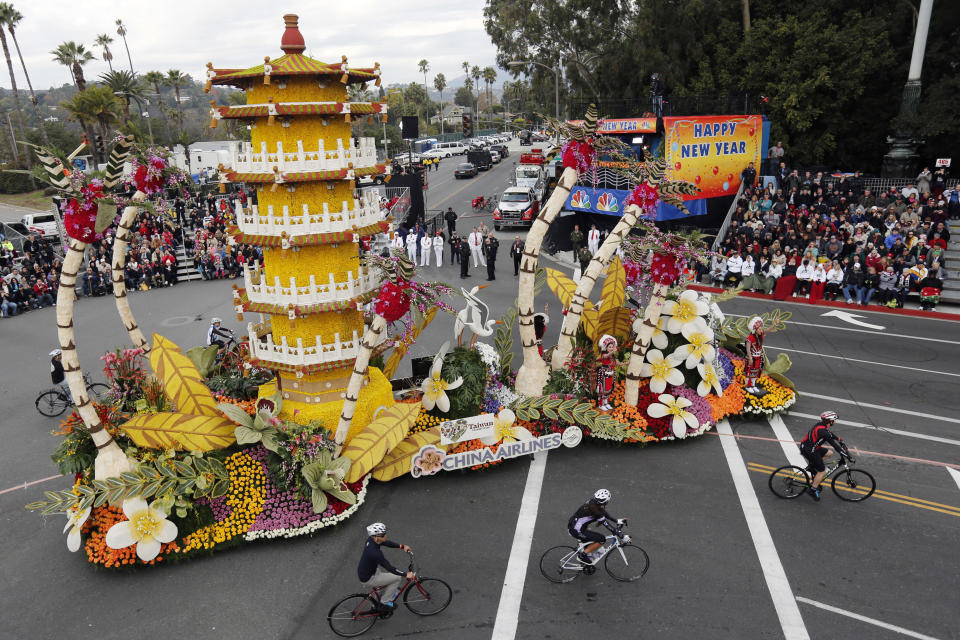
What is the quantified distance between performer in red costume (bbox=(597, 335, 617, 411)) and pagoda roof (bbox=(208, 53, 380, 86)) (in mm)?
6825

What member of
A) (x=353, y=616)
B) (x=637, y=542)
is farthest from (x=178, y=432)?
(x=637, y=542)

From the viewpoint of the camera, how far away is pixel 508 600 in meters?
9.11

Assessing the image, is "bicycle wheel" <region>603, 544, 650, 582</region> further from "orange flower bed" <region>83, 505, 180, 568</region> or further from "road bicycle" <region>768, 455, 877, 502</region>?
"orange flower bed" <region>83, 505, 180, 568</region>

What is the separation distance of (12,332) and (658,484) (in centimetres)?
2250

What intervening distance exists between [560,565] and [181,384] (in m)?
7.22

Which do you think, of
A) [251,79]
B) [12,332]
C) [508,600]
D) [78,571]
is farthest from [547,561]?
[12,332]

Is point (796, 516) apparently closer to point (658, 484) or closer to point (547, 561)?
point (658, 484)

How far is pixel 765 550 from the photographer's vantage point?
998 centimetres

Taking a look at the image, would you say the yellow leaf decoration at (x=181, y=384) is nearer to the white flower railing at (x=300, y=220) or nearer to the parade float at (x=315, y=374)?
the parade float at (x=315, y=374)

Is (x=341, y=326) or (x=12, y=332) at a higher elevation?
(x=341, y=326)

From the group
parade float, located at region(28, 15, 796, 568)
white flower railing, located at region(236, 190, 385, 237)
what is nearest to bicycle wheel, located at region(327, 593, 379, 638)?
parade float, located at region(28, 15, 796, 568)

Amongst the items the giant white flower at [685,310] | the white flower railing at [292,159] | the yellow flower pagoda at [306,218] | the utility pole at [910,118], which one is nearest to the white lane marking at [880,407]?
the giant white flower at [685,310]

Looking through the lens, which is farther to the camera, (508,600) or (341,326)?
(341,326)

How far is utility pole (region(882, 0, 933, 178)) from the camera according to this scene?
87.0 feet
